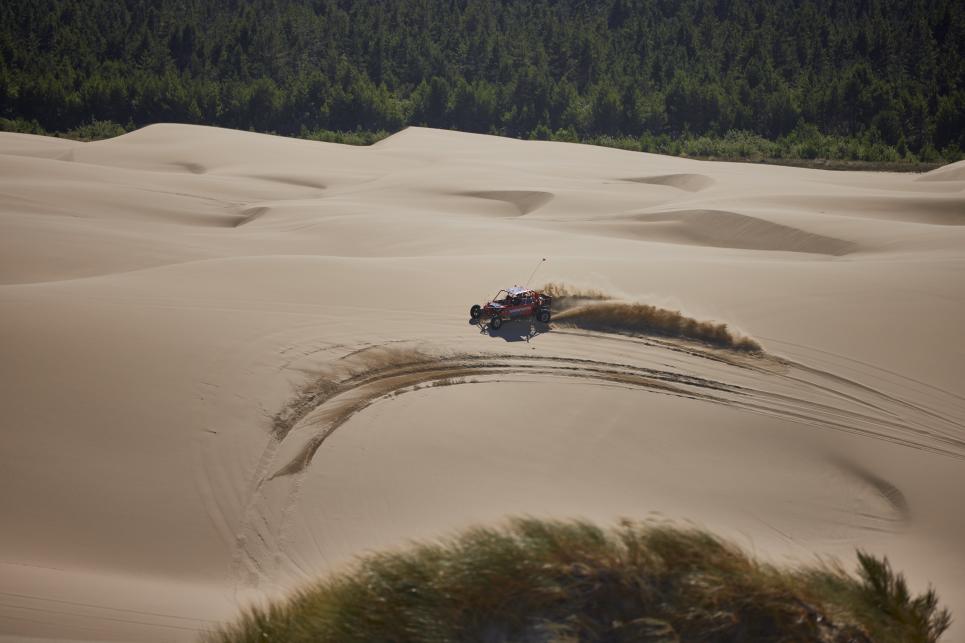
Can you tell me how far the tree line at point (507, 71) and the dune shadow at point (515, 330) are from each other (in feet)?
148

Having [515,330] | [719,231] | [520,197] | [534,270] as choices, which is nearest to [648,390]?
[515,330]

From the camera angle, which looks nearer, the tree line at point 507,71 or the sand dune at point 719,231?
the sand dune at point 719,231

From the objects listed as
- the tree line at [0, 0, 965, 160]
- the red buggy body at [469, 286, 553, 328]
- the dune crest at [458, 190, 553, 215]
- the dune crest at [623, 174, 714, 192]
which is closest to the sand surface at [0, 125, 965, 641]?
the red buggy body at [469, 286, 553, 328]

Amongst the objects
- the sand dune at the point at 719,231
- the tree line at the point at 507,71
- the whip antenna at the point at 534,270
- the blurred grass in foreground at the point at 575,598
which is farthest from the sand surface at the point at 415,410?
the tree line at the point at 507,71

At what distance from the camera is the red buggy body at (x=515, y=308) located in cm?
1423

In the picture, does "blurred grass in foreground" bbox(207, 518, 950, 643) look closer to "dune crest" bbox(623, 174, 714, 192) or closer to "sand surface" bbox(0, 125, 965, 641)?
"sand surface" bbox(0, 125, 965, 641)

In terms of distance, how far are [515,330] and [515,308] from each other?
40 centimetres

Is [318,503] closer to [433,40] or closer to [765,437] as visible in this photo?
[765,437]

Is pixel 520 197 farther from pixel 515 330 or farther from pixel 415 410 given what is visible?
pixel 415 410

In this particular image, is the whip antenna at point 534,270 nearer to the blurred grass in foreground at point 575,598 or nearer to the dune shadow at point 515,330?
the dune shadow at point 515,330

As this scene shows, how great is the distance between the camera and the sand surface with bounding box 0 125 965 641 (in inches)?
312

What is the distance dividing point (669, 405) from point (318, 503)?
202 inches

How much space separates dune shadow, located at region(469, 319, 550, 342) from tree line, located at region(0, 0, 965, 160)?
45130mm

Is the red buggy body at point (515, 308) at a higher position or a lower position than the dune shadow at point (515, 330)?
higher
